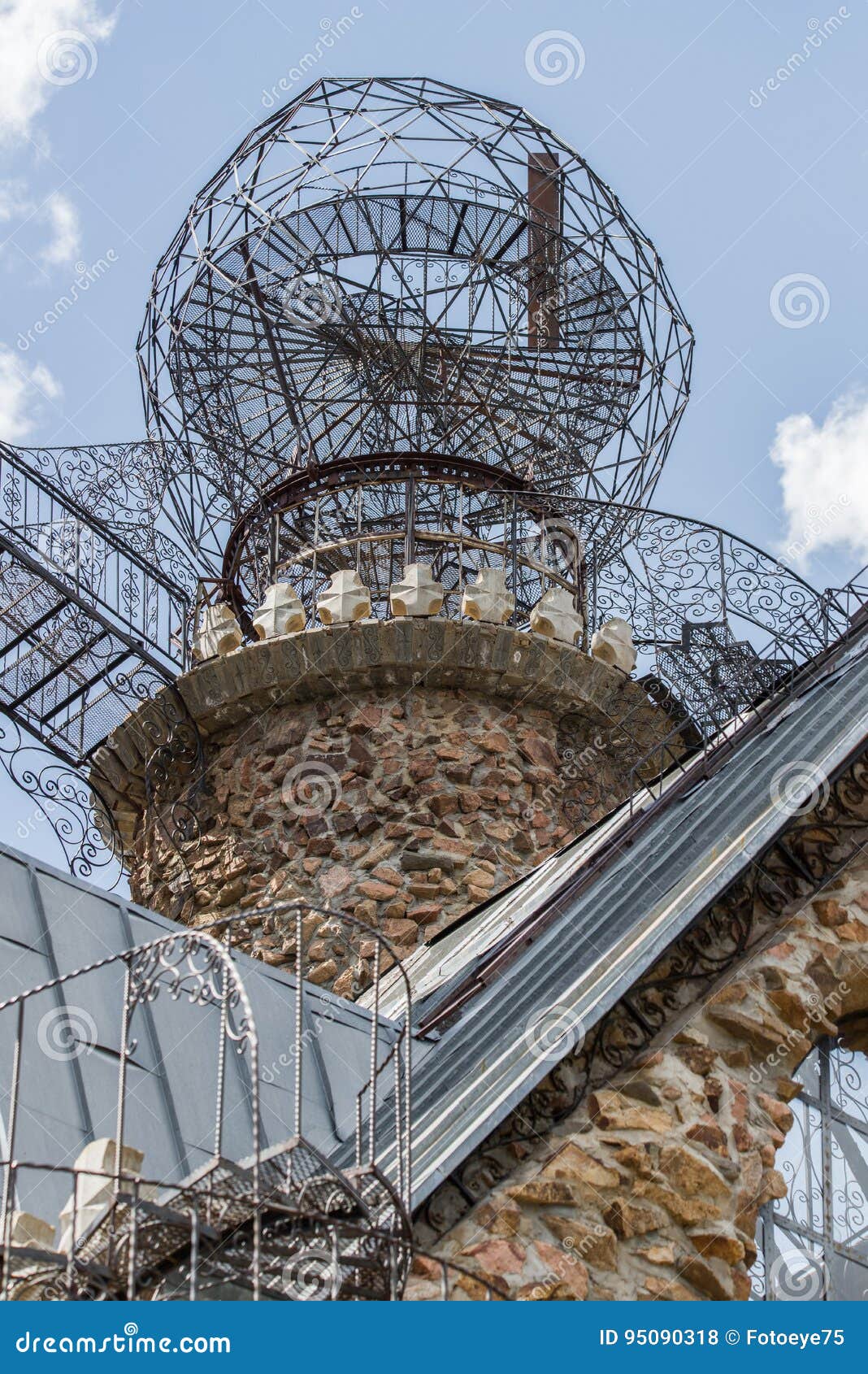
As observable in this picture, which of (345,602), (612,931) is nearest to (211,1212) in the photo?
(612,931)

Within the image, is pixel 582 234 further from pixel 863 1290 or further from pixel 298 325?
pixel 863 1290

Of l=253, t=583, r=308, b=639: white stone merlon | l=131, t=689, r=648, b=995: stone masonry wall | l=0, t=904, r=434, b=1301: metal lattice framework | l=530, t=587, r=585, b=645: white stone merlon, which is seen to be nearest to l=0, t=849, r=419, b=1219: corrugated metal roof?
l=0, t=904, r=434, b=1301: metal lattice framework

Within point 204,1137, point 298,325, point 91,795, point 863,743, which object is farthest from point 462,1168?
point 298,325

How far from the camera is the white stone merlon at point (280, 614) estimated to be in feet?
48.7

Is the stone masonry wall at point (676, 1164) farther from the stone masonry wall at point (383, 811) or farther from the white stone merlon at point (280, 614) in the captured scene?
the white stone merlon at point (280, 614)

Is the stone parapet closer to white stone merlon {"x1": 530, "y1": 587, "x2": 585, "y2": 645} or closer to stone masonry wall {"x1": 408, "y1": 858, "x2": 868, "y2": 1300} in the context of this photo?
white stone merlon {"x1": 530, "y1": 587, "x2": 585, "y2": 645}

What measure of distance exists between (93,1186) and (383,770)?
6.84m

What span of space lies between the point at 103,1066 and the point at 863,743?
346cm

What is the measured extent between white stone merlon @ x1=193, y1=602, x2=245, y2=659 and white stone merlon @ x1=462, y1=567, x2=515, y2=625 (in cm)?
151

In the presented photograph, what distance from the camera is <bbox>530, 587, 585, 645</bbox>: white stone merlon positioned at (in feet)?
49.2

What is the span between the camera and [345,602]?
1471cm

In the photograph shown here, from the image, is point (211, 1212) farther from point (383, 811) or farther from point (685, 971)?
point (383, 811)

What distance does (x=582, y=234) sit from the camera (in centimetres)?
1622

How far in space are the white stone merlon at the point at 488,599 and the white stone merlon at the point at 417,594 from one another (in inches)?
7.3
